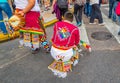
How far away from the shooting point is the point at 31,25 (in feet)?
16.2

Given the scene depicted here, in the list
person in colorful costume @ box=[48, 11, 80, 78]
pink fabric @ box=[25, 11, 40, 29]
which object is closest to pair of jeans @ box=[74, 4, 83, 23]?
pink fabric @ box=[25, 11, 40, 29]

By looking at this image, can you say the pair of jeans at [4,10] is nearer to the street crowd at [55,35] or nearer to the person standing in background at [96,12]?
the street crowd at [55,35]

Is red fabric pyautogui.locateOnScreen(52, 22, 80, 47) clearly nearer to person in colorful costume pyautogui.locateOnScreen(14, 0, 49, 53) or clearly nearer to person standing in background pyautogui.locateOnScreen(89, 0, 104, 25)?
person in colorful costume pyautogui.locateOnScreen(14, 0, 49, 53)

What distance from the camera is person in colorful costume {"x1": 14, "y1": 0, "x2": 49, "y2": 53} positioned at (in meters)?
4.62

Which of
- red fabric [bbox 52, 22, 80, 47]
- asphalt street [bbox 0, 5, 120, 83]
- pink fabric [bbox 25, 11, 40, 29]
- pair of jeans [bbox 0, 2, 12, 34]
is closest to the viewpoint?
red fabric [bbox 52, 22, 80, 47]

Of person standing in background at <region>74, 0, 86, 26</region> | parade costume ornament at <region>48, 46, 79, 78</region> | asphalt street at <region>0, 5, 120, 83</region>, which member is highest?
person standing in background at <region>74, 0, 86, 26</region>

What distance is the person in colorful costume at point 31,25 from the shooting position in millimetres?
4621

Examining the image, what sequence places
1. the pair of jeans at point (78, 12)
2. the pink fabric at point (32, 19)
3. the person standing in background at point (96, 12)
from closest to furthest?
the pink fabric at point (32, 19) < the pair of jeans at point (78, 12) < the person standing in background at point (96, 12)

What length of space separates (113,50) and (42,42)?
171 centimetres

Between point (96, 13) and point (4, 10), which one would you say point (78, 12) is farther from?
point (4, 10)

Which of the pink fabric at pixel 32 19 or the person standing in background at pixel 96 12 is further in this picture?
the person standing in background at pixel 96 12

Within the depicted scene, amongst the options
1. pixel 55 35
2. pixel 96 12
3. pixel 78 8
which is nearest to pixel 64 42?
pixel 55 35

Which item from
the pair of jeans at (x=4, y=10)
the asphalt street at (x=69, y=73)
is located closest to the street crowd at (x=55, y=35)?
the pair of jeans at (x=4, y=10)

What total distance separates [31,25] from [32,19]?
0.46ft
